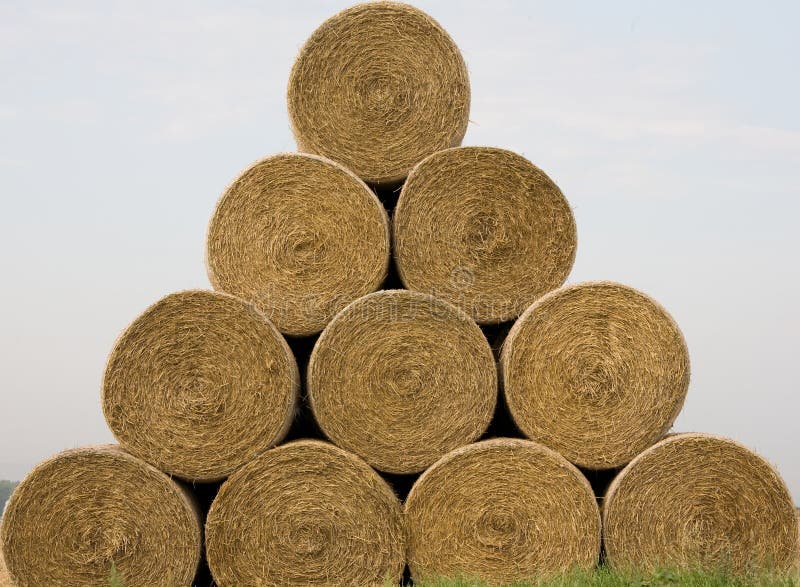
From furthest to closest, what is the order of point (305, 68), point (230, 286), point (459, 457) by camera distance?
point (305, 68) → point (230, 286) → point (459, 457)

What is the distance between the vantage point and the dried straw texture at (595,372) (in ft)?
17.3

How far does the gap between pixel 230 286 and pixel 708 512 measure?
2823 mm

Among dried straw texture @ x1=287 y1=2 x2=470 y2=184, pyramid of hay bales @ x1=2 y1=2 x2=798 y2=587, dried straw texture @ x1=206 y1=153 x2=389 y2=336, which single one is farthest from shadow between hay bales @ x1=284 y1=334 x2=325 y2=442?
dried straw texture @ x1=287 y1=2 x2=470 y2=184

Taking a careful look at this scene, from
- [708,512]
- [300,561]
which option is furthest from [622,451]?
[300,561]

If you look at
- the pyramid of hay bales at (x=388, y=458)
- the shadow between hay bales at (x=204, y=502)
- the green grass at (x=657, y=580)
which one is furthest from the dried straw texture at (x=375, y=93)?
the green grass at (x=657, y=580)

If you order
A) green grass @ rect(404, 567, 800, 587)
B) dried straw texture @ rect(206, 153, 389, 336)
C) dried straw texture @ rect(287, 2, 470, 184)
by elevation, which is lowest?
green grass @ rect(404, 567, 800, 587)

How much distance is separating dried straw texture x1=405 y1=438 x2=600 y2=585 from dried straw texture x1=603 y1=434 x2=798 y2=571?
193 mm

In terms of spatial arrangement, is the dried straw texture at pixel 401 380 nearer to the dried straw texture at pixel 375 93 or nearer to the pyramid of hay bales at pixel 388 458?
the pyramid of hay bales at pixel 388 458

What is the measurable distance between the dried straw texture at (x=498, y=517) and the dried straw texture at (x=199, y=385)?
2.94ft

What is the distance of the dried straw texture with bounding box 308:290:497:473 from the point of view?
523 cm

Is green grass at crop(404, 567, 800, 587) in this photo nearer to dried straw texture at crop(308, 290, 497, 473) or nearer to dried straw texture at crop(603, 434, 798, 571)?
dried straw texture at crop(603, 434, 798, 571)

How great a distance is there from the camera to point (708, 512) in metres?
5.27

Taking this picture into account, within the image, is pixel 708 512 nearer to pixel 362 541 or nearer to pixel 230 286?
pixel 362 541

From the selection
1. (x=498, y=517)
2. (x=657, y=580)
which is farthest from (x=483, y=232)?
(x=657, y=580)
